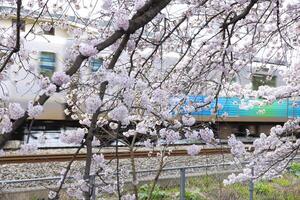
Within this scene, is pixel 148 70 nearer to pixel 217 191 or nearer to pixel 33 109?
A: pixel 33 109

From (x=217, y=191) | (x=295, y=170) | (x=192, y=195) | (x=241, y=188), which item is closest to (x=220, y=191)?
(x=217, y=191)

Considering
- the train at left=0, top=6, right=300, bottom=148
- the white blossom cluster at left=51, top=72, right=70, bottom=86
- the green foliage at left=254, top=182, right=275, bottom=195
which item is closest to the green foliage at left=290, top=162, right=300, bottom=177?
the green foliage at left=254, top=182, right=275, bottom=195

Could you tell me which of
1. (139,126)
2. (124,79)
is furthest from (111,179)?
(124,79)

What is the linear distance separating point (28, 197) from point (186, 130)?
10.8 ft

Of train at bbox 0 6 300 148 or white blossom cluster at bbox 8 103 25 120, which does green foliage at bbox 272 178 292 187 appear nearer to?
train at bbox 0 6 300 148

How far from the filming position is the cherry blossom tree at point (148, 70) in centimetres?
215

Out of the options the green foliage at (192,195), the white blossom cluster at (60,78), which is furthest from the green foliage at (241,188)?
the white blossom cluster at (60,78)

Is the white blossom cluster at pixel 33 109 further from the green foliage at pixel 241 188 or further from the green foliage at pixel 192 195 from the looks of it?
the green foliage at pixel 241 188

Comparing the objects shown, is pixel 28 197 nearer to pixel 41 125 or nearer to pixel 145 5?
pixel 145 5

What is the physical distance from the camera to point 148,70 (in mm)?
4488

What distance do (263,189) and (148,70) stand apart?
408 cm

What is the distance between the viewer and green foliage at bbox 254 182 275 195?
7.66 meters

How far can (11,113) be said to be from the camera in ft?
6.77

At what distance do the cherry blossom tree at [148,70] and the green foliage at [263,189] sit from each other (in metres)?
0.72
